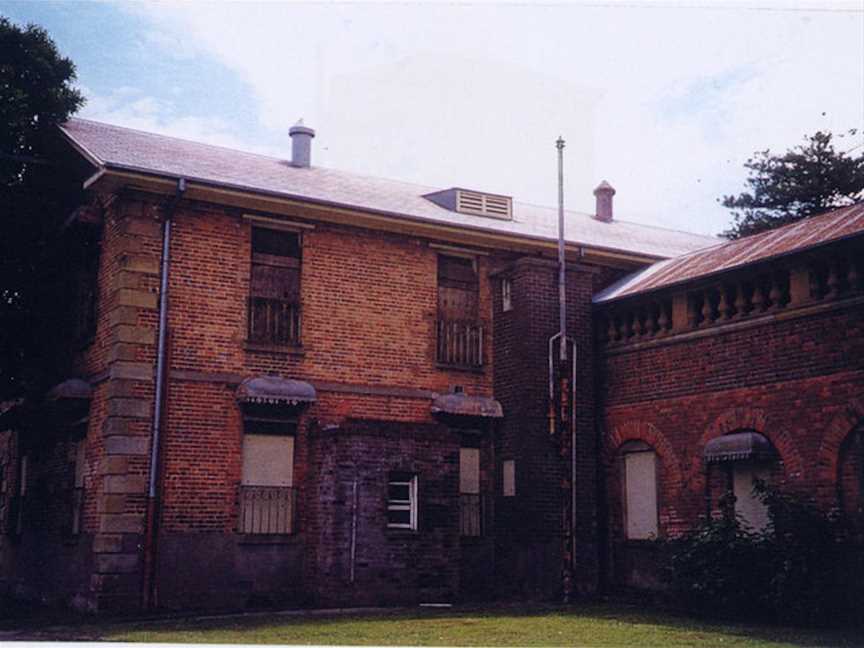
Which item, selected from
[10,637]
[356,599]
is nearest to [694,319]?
[356,599]

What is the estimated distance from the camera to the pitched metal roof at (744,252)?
15.9 meters

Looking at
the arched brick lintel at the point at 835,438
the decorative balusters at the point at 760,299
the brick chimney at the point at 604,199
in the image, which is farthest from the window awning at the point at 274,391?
the brick chimney at the point at 604,199

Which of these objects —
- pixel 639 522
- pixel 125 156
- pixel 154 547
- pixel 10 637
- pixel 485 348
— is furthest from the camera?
pixel 485 348

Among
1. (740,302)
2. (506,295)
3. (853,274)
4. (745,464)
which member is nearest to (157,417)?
(506,295)

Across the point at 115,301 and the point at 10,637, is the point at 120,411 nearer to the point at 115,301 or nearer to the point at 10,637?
the point at 115,301

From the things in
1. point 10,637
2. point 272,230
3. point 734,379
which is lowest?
point 10,637

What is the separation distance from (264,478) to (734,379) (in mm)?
7764

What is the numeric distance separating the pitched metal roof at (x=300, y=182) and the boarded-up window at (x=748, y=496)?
5838mm

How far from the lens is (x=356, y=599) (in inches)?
657

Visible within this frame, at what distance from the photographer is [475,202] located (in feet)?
70.0

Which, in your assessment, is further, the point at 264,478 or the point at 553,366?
the point at 553,366

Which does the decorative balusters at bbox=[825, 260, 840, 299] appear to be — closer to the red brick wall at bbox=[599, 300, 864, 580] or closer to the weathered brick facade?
the weathered brick facade

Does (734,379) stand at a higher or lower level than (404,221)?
lower

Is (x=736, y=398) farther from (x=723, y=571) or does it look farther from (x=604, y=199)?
(x=604, y=199)
